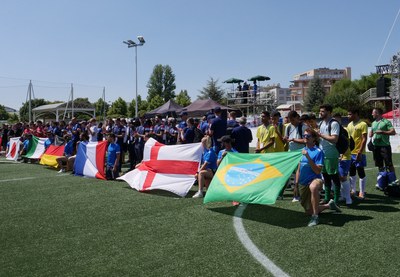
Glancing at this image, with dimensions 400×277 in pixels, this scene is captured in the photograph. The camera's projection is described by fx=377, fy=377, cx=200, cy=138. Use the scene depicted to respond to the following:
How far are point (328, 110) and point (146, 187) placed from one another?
425cm

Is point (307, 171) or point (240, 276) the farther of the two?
point (307, 171)

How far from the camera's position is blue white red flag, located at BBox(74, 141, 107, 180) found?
1062 cm

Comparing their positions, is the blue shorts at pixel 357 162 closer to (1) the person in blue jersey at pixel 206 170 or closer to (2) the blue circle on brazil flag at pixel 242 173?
(2) the blue circle on brazil flag at pixel 242 173

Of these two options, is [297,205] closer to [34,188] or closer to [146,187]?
[146,187]

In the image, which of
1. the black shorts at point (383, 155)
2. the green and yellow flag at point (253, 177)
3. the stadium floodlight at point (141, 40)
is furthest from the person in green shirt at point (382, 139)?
the stadium floodlight at point (141, 40)

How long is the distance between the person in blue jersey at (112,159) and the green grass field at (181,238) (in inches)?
93.9

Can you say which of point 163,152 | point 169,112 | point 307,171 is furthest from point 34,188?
point 169,112

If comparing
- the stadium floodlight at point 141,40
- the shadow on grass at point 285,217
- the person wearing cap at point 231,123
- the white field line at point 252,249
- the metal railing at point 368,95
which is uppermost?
the stadium floodlight at point 141,40

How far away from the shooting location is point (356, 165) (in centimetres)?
746

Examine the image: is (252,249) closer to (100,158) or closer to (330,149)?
(330,149)

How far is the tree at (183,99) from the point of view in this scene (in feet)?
233

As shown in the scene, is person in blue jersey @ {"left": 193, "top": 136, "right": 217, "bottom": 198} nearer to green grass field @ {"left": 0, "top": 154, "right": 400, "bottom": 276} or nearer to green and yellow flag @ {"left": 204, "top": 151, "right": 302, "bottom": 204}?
green grass field @ {"left": 0, "top": 154, "right": 400, "bottom": 276}

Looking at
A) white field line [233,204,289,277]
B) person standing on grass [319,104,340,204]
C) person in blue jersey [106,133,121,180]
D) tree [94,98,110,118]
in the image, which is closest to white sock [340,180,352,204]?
person standing on grass [319,104,340,204]

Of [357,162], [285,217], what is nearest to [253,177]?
[285,217]
